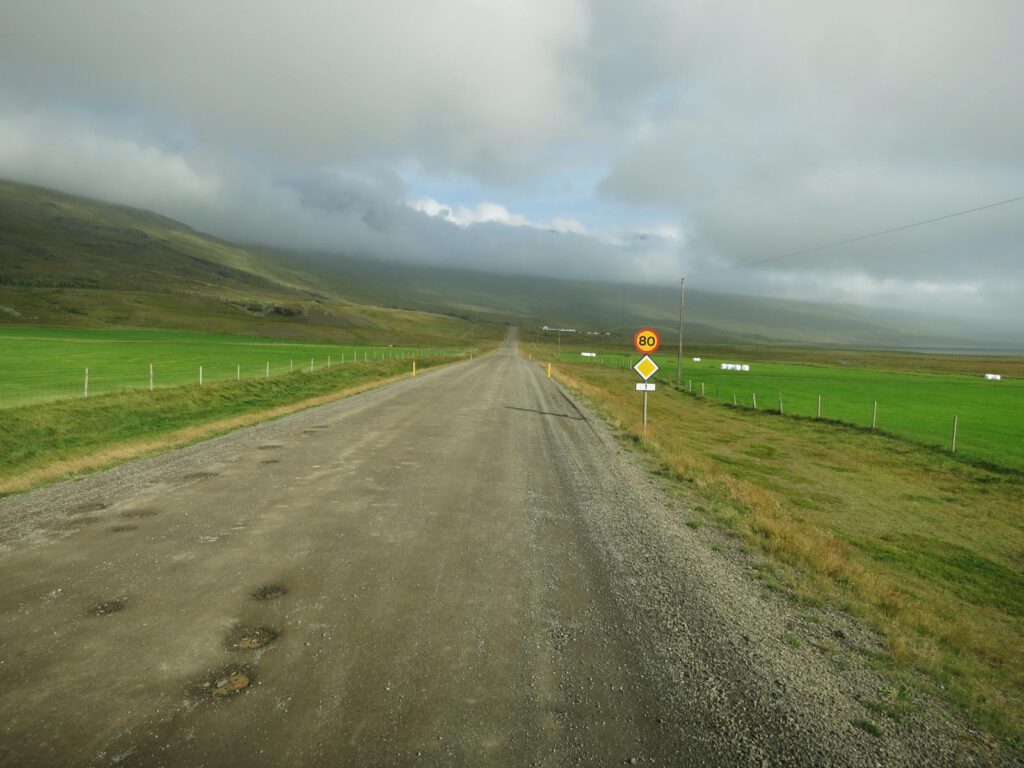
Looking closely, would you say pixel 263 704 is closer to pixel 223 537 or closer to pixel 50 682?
pixel 50 682

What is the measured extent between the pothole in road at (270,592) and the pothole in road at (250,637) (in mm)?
621

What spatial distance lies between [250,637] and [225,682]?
2.22 feet

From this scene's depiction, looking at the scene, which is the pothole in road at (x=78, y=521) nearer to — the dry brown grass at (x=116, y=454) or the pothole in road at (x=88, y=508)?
the pothole in road at (x=88, y=508)

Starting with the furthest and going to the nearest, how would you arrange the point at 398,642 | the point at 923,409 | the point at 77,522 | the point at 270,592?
the point at 923,409
the point at 77,522
the point at 270,592
the point at 398,642

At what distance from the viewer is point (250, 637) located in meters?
4.89

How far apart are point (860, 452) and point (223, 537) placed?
2292cm

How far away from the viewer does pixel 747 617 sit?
19.1ft

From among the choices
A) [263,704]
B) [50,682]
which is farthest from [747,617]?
[50,682]

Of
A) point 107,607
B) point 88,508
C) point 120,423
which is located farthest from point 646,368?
point 120,423

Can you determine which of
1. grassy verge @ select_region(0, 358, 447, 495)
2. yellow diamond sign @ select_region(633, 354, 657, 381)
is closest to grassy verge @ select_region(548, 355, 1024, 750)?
yellow diamond sign @ select_region(633, 354, 657, 381)

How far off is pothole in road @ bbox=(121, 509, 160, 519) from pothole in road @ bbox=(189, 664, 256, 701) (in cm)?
499

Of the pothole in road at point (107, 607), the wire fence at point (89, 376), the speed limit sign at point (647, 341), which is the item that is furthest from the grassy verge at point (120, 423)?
the speed limit sign at point (647, 341)

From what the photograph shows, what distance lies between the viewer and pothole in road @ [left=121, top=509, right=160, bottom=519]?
26.6 ft

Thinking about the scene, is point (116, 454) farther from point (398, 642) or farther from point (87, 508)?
point (398, 642)
